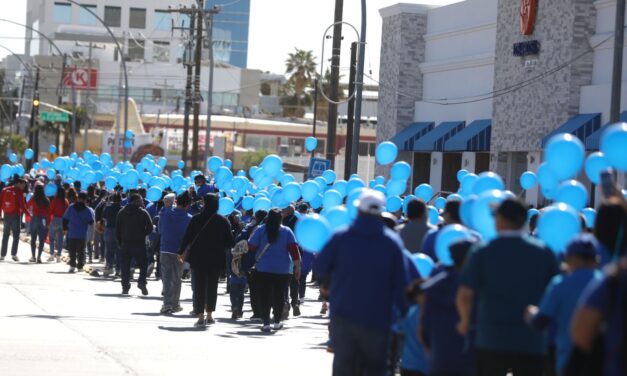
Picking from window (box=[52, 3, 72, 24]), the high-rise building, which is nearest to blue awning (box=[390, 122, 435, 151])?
the high-rise building

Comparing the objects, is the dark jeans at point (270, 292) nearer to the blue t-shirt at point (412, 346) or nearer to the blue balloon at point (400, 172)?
the blue balloon at point (400, 172)

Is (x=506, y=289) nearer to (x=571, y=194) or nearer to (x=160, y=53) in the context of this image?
(x=571, y=194)

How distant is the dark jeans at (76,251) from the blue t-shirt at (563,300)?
19.9 m

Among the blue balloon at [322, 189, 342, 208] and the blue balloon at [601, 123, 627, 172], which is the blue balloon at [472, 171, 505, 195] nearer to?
the blue balloon at [601, 123, 627, 172]

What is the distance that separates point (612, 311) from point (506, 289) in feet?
5.83

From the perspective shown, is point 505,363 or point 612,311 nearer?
point 612,311

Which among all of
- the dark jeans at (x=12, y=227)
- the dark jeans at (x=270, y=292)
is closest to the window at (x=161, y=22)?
the dark jeans at (x=12, y=227)

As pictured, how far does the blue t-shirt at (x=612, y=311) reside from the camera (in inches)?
260

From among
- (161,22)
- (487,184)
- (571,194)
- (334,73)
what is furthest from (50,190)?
(161,22)

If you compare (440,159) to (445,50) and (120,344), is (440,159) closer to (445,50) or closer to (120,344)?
(445,50)

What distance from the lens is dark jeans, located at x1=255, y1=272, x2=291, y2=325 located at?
701 inches

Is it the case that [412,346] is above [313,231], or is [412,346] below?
below

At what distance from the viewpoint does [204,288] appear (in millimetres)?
18172

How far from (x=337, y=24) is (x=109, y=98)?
89.0 metres
